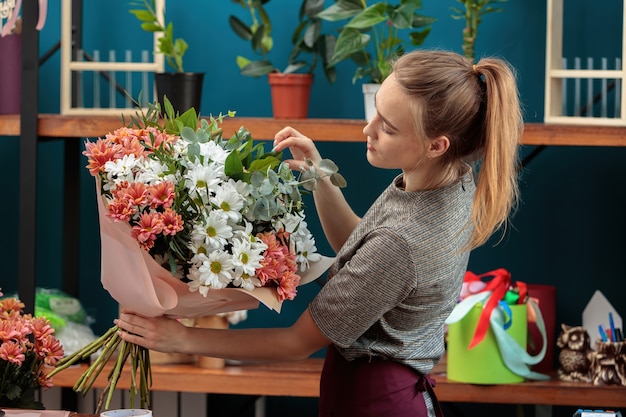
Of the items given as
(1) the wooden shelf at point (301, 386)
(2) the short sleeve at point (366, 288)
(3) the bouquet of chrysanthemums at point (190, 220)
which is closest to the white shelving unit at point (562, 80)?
(1) the wooden shelf at point (301, 386)

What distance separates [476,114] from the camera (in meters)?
1.55

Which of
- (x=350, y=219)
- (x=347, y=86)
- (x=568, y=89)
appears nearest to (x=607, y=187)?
(x=568, y=89)

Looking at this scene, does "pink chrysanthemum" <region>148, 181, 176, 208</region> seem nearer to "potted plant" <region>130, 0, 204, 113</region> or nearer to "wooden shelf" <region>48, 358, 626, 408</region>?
"potted plant" <region>130, 0, 204, 113</region>

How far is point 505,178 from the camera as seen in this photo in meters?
1.49

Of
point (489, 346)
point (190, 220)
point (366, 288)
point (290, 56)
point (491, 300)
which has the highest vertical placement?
point (290, 56)

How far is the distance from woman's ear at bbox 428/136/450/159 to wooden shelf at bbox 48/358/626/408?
1090 millimetres

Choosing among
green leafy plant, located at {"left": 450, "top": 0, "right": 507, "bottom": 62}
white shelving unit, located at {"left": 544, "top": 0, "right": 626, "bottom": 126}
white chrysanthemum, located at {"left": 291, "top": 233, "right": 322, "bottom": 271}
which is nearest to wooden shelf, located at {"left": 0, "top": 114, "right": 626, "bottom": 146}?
white shelving unit, located at {"left": 544, "top": 0, "right": 626, "bottom": 126}

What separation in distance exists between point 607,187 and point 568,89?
0.32m

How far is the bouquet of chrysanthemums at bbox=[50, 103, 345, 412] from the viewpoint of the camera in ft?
4.40

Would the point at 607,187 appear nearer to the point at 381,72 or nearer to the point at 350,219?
the point at 381,72

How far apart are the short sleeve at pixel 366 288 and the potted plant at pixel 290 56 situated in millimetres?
1103

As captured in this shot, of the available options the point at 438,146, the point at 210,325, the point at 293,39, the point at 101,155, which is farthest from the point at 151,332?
the point at 293,39

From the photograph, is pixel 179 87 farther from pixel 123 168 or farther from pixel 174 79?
pixel 123 168

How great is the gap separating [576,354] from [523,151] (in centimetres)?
63
